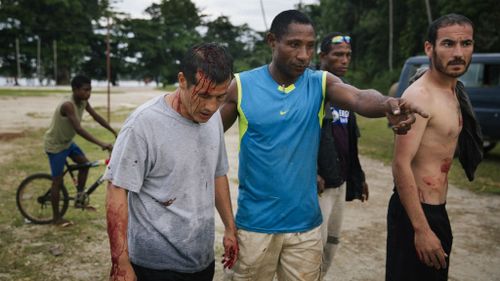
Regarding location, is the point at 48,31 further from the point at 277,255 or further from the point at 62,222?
the point at 277,255

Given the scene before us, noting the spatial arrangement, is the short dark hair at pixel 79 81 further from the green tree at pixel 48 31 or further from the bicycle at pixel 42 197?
the green tree at pixel 48 31

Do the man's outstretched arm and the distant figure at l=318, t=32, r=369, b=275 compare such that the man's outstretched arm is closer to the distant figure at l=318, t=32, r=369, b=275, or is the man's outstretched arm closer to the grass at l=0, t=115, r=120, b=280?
the distant figure at l=318, t=32, r=369, b=275

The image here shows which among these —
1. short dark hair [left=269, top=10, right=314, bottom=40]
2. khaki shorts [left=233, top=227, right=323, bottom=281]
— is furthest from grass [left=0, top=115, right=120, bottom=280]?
short dark hair [left=269, top=10, right=314, bottom=40]

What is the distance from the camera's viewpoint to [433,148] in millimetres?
2576

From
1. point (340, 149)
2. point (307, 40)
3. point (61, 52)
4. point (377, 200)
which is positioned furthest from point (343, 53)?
point (61, 52)

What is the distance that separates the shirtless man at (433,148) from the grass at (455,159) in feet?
19.8

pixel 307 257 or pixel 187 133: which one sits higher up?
pixel 187 133

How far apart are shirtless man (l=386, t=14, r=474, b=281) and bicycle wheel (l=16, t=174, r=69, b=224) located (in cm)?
485

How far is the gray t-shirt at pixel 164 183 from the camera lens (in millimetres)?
2104

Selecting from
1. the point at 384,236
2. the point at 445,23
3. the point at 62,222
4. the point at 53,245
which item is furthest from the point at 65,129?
the point at 445,23

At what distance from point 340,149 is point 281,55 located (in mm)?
1251

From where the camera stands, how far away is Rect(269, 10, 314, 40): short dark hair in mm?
2764

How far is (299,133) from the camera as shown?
2627mm

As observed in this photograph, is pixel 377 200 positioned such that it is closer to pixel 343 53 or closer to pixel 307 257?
pixel 343 53
